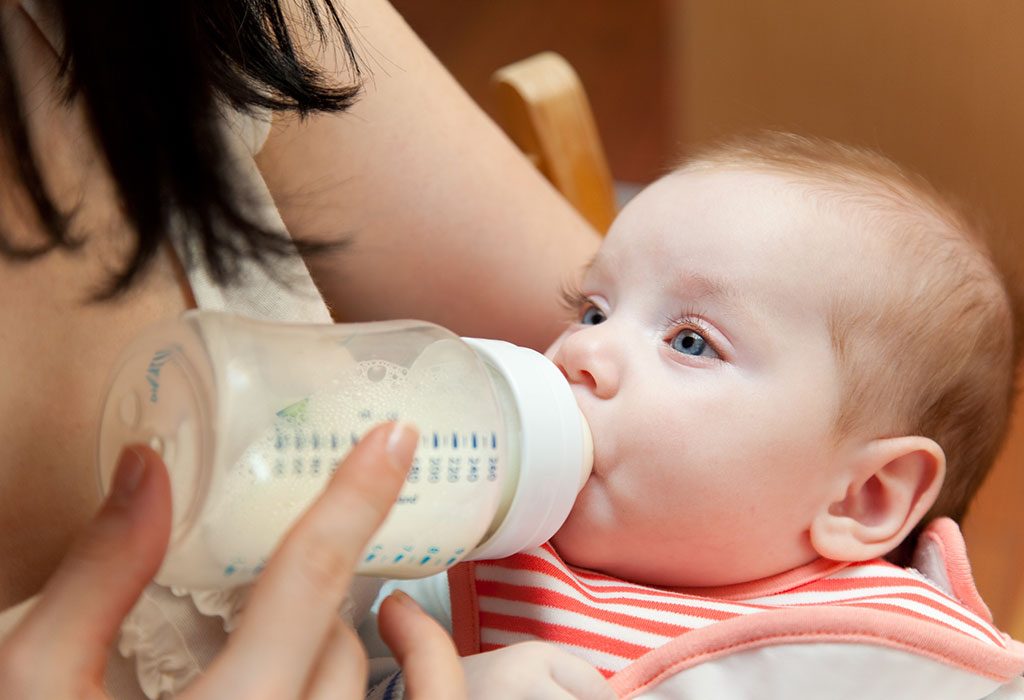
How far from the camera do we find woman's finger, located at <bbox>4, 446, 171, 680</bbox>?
49cm

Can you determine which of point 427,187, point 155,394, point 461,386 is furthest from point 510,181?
point 155,394

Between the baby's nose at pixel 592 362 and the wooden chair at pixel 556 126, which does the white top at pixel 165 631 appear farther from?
the wooden chair at pixel 556 126

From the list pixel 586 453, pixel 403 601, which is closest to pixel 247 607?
pixel 403 601

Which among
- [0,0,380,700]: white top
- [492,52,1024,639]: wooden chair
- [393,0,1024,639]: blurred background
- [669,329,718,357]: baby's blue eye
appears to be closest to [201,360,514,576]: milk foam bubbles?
[0,0,380,700]: white top

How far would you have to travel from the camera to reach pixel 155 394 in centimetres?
54

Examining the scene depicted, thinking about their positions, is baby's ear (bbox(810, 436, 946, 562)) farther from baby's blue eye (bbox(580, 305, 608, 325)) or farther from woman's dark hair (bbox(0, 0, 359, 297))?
woman's dark hair (bbox(0, 0, 359, 297))

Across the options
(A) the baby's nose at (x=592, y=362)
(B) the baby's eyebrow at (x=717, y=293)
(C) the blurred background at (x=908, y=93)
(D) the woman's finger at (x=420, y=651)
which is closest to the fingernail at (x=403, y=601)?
(D) the woman's finger at (x=420, y=651)

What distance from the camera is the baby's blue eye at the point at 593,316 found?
90 centimetres

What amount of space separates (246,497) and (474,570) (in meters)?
0.33

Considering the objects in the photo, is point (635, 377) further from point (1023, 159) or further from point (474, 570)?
point (1023, 159)

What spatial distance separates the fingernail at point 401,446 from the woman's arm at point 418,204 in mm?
468

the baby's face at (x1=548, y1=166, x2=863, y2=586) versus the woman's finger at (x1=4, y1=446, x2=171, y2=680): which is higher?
the woman's finger at (x1=4, y1=446, x2=171, y2=680)

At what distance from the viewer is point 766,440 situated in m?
0.80

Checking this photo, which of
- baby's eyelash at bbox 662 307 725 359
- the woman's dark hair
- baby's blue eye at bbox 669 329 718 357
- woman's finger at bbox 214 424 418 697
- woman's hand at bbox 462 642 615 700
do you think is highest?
the woman's dark hair
